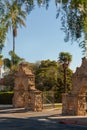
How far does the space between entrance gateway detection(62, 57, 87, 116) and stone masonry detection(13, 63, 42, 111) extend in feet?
17.7

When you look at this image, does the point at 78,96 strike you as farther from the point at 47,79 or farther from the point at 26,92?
the point at 47,79

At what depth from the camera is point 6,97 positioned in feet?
173

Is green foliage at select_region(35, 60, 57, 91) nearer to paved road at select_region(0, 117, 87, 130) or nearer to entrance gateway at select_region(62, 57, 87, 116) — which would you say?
entrance gateway at select_region(62, 57, 87, 116)

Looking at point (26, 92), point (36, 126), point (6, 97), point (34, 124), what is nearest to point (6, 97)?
point (6, 97)

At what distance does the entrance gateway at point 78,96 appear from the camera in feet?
110

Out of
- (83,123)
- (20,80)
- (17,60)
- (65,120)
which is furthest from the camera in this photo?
(17,60)

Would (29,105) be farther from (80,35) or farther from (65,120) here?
(80,35)

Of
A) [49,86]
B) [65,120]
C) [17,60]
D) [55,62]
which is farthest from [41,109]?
[55,62]

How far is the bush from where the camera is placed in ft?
170

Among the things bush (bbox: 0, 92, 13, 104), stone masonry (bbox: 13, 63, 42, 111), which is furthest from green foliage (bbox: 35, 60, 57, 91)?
stone masonry (bbox: 13, 63, 42, 111)

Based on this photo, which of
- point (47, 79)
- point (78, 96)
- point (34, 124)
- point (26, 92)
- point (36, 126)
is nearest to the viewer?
point (36, 126)

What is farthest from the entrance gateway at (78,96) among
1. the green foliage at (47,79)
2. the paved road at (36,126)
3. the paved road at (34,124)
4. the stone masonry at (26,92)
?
the green foliage at (47,79)

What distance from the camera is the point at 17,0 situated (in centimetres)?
652

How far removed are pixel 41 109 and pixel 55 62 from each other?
35620 millimetres
